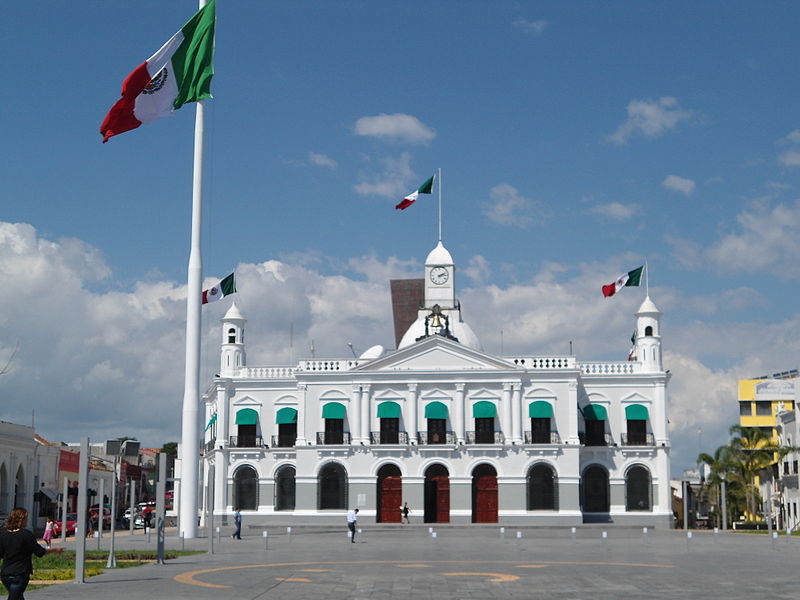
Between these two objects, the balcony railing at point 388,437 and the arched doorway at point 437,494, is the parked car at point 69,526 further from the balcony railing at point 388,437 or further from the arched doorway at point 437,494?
the arched doorway at point 437,494

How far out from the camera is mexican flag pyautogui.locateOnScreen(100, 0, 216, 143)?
32375 mm

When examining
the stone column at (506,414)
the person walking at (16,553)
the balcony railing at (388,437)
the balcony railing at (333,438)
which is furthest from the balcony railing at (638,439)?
the person walking at (16,553)

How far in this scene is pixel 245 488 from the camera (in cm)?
6931

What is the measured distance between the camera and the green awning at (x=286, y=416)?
226 ft

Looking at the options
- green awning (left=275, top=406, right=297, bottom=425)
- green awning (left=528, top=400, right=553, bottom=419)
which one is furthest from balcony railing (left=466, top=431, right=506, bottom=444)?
green awning (left=275, top=406, right=297, bottom=425)

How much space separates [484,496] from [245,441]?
1672 centimetres

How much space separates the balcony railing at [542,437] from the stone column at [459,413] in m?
4.14

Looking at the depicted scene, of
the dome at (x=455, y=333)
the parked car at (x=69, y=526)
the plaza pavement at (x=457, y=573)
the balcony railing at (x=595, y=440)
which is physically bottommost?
the parked car at (x=69, y=526)

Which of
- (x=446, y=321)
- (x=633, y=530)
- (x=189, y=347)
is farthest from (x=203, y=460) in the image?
(x=189, y=347)

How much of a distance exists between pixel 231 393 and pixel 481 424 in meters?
17.3

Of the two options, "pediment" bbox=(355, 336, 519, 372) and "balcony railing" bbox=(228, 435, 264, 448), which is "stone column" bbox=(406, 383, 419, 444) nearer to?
"pediment" bbox=(355, 336, 519, 372)

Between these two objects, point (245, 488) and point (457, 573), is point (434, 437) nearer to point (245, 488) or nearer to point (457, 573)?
point (245, 488)

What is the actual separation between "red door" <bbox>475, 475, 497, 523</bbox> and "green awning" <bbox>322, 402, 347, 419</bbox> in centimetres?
980

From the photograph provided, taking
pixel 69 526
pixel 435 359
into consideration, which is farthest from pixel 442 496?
pixel 69 526
